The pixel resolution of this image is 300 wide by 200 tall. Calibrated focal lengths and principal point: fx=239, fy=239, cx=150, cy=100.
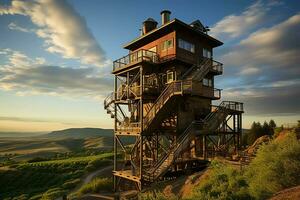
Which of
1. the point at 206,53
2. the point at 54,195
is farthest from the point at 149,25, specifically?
the point at 54,195

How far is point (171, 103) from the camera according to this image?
82.1 ft

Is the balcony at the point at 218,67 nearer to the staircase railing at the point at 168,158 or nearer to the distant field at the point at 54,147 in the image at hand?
the staircase railing at the point at 168,158

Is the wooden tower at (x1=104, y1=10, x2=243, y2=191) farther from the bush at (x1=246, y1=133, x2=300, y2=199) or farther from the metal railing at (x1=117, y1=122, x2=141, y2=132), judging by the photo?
the bush at (x1=246, y1=133, x2=300, y2=199)

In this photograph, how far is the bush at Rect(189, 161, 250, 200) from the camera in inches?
499

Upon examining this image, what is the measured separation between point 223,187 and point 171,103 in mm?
11931

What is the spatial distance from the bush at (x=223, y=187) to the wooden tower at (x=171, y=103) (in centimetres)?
610

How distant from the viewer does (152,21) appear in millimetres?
32094

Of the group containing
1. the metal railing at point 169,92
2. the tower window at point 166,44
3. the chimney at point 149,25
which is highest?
the chimney at point 149,25

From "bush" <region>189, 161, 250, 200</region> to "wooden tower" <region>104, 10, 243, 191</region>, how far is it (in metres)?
6.10

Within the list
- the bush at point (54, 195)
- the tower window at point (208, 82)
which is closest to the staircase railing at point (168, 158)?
the tower window at point (208, 82)

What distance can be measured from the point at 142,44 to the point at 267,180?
23.1 m

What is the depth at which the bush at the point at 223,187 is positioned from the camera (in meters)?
12.7

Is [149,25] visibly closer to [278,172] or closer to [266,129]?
[278,172]

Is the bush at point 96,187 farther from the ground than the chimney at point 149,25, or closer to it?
closer to it
